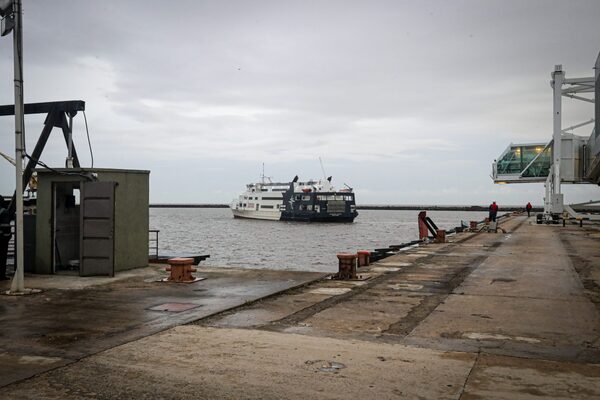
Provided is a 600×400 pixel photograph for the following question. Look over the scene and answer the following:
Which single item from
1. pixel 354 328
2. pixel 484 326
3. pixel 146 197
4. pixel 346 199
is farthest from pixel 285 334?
pixel 346 199

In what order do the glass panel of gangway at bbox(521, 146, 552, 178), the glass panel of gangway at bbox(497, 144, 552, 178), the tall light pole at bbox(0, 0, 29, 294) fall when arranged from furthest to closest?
the glass panel of gangway at bbox(497, 144, 552, 178)
the glass panel of gangway at bbox(521, 146, 552, 178)
the tall light pole at bbox(0, 0, 29, 294)

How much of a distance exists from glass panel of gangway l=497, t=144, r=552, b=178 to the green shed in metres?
50.4

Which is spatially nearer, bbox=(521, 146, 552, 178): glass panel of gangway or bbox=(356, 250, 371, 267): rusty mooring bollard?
bbox=(356, 250, 371, 267): rusty mooring bollard

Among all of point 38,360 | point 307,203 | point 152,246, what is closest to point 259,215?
point 307,203

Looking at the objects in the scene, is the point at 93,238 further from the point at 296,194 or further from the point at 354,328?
the point at 296,194

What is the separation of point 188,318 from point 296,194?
299 ft

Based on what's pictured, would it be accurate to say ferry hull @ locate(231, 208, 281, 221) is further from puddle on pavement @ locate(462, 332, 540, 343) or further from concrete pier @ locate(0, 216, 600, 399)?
puddle on pavement @ locate(462, 332, 540, 343)

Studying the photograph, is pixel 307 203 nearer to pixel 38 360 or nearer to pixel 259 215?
pixel 259 215

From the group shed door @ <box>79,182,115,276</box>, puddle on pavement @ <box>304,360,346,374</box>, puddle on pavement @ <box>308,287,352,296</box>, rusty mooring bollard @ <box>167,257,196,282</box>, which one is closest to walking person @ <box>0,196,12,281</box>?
shed door @ <box>79,182,115,276</box>

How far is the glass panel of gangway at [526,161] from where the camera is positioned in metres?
55.0

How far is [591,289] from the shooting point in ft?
37.9

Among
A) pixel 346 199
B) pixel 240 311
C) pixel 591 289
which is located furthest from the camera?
pixel 346 199

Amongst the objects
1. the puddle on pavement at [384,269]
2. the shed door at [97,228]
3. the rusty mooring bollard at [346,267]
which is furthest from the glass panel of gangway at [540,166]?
the shed door at [97,228]

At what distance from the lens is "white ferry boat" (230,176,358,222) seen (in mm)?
95188
